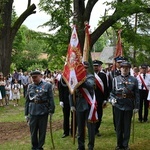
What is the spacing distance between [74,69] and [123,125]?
1721 mm

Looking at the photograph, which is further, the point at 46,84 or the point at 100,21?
the point at 100,21

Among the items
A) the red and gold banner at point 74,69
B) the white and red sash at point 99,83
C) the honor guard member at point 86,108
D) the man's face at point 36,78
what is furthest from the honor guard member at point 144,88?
the man's face at point 36,78

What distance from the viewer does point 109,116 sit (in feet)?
49.8

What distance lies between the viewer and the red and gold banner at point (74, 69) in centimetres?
890

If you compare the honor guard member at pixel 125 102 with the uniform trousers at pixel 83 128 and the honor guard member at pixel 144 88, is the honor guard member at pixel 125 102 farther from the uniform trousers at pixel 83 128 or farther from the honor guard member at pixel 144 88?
the honor guard member at pixel 144 88

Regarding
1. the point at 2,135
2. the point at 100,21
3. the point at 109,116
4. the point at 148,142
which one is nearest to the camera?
the point at 148,142

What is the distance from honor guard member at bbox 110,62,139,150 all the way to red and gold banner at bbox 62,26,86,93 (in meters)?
0.83

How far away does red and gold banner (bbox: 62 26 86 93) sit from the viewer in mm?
8898

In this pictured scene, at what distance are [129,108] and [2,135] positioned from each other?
5.08m

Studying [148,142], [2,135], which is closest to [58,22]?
[2,135]

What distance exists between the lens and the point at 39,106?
8766 millimetres

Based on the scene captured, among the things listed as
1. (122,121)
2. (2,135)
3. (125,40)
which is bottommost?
(2,135)

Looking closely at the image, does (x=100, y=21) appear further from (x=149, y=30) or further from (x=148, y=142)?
(x=148, y=142)

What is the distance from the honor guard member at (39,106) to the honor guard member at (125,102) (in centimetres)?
149
